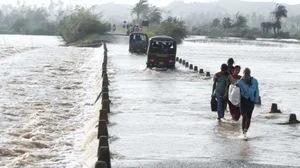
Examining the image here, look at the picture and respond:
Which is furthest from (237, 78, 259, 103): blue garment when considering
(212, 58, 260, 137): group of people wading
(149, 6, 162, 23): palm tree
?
(149, 6, 162, 23): palm tree

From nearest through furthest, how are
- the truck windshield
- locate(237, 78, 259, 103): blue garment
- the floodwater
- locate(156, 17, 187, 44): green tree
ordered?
the floodwater, locate(237, 78, 259, 103): blue garment, the truck windshield, locate(156, 17, 187, 44): green tree

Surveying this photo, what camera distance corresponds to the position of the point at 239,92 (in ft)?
37.3

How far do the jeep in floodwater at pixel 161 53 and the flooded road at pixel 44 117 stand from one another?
3.29m

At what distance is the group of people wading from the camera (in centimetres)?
1113

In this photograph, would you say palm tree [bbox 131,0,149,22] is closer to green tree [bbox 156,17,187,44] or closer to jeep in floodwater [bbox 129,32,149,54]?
green tree [bbox 156,17,187,44]

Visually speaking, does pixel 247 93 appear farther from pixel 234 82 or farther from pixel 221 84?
pixel 221 84

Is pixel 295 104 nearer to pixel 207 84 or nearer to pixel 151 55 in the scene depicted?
pixel 207 84

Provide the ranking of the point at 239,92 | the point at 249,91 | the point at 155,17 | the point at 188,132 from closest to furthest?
the point at 249,91 < the point at 239,92 < the point at 188,132 < the point at 155,17

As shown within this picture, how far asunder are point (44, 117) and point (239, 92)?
594 cm

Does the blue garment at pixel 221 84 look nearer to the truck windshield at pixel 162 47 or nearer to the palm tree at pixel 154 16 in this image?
the truck windshield at pixel 162 47

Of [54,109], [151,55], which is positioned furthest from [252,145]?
[151,55]

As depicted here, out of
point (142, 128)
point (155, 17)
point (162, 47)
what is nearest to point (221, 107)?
point (142, 128)

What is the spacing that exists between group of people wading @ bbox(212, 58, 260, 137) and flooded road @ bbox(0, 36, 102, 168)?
3.36m

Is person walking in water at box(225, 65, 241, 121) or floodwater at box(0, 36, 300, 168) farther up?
person walking in water at box(225, 65, 241, 121)
